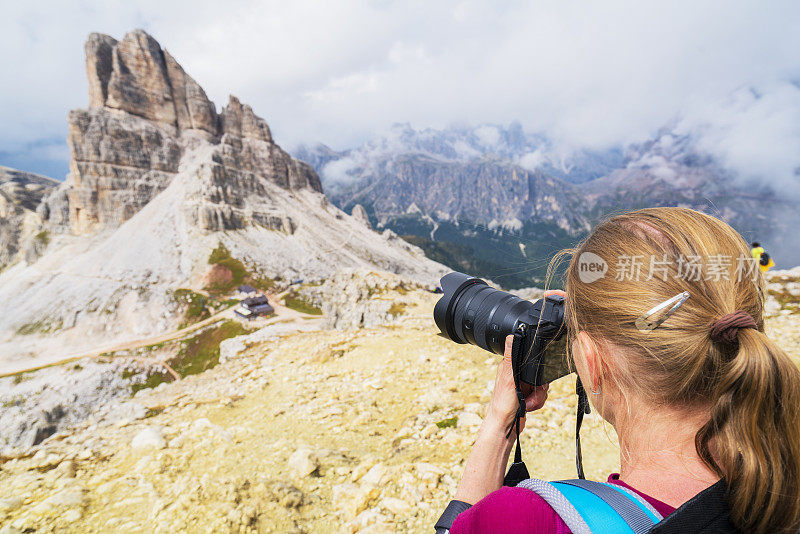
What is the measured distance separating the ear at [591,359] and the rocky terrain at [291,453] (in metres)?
3.34

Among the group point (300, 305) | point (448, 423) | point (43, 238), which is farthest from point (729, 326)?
point (43, 238)

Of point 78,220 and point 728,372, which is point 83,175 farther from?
point 728,372

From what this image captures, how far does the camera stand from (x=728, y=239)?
66.1 inches

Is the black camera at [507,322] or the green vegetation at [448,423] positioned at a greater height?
the black camera at [507,322]

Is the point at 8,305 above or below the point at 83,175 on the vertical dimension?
below

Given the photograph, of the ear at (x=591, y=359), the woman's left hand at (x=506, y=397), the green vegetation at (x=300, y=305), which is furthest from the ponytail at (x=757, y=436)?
the green vegetation at (x=300, y=305)

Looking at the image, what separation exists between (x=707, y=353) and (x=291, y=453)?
19.6 feet

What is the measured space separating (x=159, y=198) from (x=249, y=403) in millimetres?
96113

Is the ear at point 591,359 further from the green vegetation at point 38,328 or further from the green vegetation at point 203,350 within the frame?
the green vegetation at point 38,328

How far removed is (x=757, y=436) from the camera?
131 centimetres

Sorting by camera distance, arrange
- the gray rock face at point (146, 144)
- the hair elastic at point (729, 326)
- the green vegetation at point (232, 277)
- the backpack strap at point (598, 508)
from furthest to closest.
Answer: the gray rock face at point (146, 144) < the green vegetation at point (232, 277) < the hair elastic at point (729, 326) < the backpack strap at point (598, 508)

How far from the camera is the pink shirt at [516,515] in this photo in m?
1.25

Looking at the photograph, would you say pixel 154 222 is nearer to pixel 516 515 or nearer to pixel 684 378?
pixel 516 515

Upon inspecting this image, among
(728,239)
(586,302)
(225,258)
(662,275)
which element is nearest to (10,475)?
(586,302)
